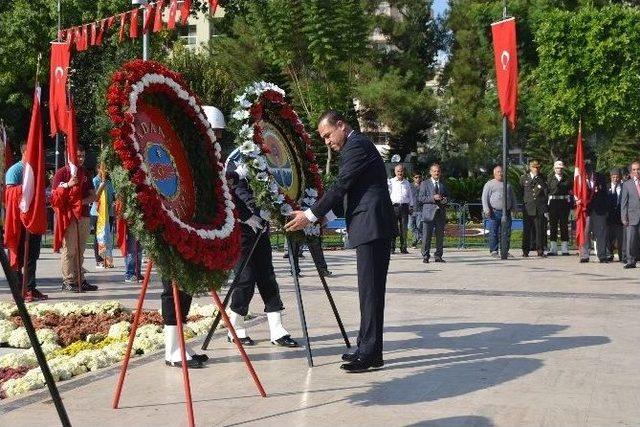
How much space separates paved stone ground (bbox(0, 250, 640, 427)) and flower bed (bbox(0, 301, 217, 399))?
1.00 ft

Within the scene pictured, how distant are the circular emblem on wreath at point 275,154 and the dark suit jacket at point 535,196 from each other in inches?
514

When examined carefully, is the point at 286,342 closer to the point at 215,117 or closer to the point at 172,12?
the point at 215,117

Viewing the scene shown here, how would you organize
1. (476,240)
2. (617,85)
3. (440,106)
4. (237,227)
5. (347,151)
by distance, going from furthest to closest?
(440,106) < (617,85) < (476,240) < (347,151) < (237,227)

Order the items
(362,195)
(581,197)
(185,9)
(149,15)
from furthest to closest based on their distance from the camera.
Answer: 1. (581,197)
2. (149,15)
3. (185,9)
4. (362,195)

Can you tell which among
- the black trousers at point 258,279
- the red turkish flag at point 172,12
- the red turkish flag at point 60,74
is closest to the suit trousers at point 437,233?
the red turkish flag at point 172,12

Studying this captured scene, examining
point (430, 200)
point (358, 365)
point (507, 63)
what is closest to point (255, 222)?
point (358, 365)

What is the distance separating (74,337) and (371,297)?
A: 3.43 m

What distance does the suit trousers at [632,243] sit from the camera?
18688mm

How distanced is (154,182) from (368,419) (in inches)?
79.8

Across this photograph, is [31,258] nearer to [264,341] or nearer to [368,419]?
[264,341]

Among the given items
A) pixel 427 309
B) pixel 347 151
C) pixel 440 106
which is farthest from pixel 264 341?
pixel 440 106

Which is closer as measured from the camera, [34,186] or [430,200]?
[34,186]

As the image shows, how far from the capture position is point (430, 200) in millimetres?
20500

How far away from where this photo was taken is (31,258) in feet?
45.6
